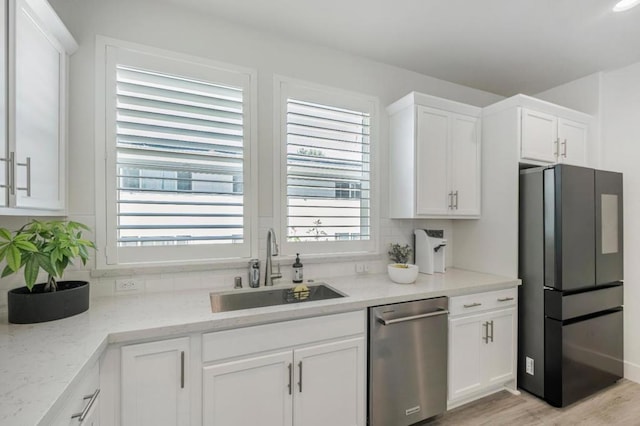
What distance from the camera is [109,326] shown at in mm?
1352

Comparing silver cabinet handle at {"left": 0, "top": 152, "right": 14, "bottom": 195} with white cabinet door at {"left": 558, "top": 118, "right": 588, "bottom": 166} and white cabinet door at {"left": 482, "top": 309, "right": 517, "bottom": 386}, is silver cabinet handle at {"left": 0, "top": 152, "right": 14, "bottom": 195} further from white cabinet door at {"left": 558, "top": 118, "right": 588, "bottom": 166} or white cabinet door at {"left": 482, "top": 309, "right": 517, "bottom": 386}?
white cabinet door at {"left": 558, "top": 118, "right": 588, "bottom": 166}

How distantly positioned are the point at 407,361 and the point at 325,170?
1478 mm

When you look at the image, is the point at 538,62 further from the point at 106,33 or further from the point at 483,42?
the point at 106,33

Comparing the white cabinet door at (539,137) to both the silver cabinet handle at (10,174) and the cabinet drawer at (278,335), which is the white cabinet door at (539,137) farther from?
the silver cabinet handle at (10,174)

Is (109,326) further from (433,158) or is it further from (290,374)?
(433,158)

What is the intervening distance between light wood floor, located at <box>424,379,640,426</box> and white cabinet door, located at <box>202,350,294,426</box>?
117cm

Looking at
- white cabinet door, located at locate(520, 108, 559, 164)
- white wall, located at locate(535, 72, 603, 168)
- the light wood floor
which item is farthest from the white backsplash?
white wall, located at locate(535, 72, 603, 168)

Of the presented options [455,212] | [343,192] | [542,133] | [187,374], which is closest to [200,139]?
[343,192]

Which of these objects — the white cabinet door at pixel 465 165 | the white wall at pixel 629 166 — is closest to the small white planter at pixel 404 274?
the white cabinet door at pixel 465 165

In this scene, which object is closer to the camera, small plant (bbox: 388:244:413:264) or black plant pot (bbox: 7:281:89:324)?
black plant pot (bbox: 7:281:89:324)

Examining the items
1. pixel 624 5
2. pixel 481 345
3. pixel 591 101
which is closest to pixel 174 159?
pixel 481 345

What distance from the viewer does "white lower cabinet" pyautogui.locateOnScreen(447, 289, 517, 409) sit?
84.0 inches

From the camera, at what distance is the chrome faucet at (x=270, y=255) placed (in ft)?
7.02

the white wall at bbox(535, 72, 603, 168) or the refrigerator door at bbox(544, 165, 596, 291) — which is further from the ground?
the white wall at bbox(535, 72, 603, 168)
